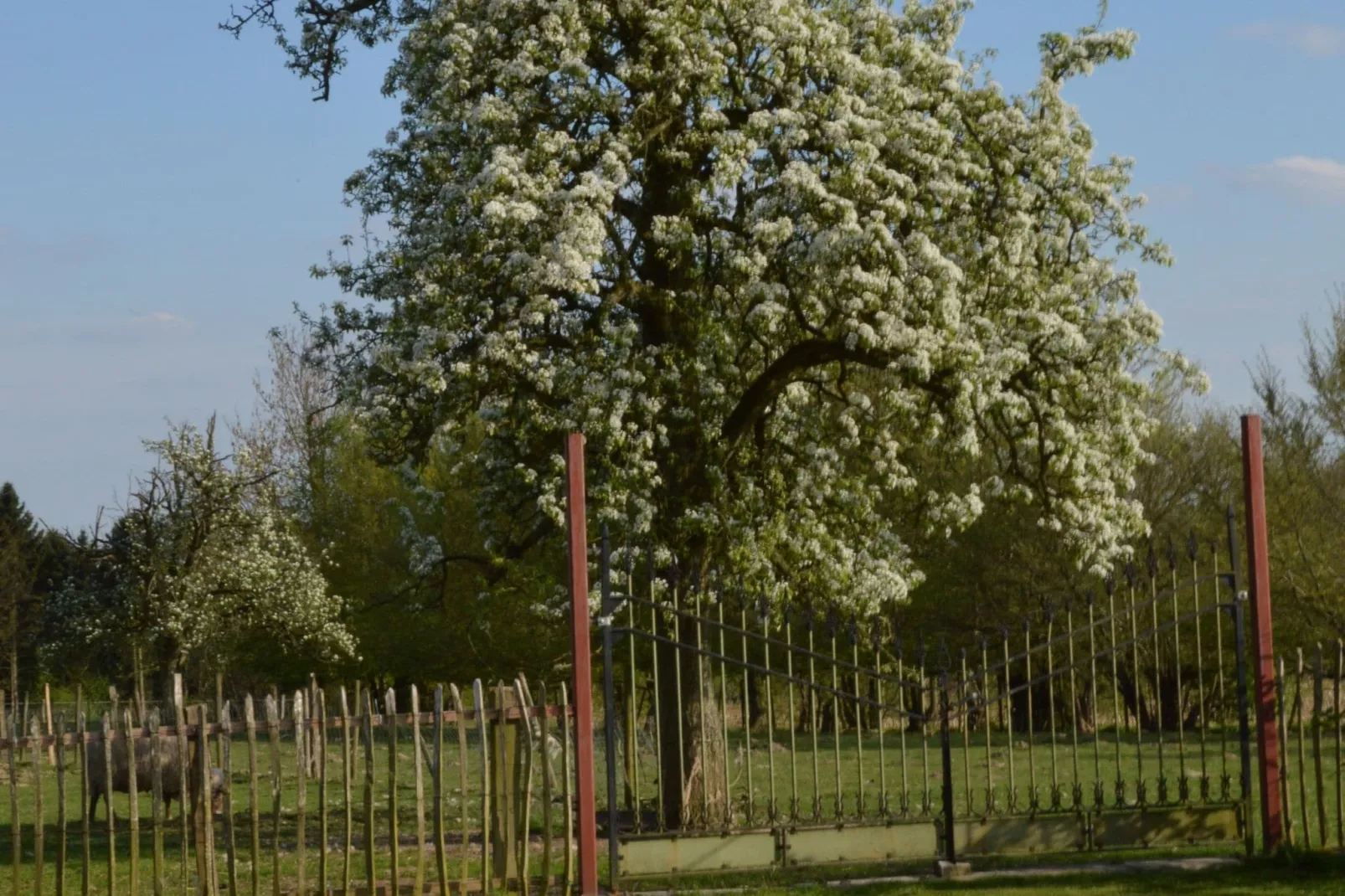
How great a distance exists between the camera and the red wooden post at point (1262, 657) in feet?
45.9

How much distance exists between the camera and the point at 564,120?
1880 centimetres

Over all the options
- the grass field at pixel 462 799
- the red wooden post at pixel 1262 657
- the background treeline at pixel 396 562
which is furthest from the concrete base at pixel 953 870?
the background treeline at pixel 396 562

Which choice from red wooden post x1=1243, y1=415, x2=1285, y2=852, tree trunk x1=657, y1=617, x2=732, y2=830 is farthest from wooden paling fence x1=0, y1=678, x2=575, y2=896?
red wooden post x1=1243, y1=415, x2=1285, y2=852

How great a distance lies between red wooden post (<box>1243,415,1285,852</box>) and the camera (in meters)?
14.0

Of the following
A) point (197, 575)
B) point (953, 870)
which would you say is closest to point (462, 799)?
point (953, 870)

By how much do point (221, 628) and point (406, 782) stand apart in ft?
53.8

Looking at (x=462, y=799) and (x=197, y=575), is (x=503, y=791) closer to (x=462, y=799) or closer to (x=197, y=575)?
(x=462, y=799)

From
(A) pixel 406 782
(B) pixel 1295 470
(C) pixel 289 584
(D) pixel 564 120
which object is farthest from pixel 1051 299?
(C) pixel 289 584

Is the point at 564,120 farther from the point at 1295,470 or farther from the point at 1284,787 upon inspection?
the point at 1295,470

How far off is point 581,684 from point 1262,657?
6070 mm

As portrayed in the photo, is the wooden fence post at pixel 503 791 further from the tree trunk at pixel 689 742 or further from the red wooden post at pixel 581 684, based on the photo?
the tree trunk at pixel 689 742

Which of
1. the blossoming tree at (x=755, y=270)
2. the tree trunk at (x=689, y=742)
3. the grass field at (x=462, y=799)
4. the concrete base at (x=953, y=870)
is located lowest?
the grass field at (x=462, y=799)

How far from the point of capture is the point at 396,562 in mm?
50188

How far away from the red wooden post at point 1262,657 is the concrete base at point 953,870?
265 cm
